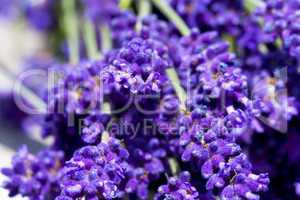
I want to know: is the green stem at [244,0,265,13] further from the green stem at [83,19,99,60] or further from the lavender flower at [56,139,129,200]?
the lavender flower at [56,139,129,200]

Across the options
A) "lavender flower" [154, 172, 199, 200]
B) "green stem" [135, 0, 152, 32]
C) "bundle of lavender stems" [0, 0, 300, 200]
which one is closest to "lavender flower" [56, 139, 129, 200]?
"bundle of lavender stems" [0, 0, 300, 200]

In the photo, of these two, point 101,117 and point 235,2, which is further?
point 235,2

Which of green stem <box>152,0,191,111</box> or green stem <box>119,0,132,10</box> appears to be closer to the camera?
green stem <box>152,0,191,111</box>

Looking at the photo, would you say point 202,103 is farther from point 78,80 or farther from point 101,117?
point 78,80

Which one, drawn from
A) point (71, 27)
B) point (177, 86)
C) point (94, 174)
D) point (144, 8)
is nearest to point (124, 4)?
point (144, 8)

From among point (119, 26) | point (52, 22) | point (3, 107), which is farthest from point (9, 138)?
point (119, 26)
